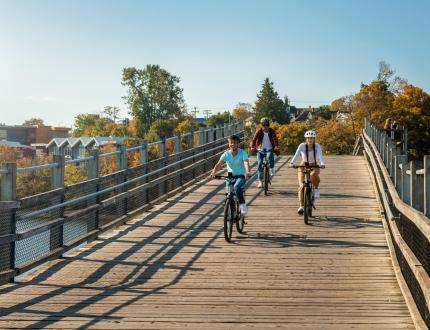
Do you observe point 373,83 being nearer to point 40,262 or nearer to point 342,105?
point 342,105

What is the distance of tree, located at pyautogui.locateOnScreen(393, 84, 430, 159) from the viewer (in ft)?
248

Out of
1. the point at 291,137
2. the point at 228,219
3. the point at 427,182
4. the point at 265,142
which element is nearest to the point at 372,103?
the point at 291,137

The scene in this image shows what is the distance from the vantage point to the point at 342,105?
83.1 m

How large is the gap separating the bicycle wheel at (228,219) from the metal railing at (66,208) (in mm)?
2250

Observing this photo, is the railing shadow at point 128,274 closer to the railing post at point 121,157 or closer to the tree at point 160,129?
the railing post at point 121,157

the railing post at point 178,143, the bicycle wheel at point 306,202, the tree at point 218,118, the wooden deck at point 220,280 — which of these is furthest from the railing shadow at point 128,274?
the tree at point 218,118

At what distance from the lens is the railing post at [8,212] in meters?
8.44

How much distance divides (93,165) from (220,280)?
416 centimetres

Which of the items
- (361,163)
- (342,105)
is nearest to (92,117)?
(342,105)

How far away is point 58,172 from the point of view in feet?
33.4

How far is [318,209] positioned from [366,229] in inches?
105

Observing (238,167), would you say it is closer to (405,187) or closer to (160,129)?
(405,187)

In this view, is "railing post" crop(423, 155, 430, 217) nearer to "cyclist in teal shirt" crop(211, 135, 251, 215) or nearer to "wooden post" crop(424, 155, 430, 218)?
"wooden post" crop(424, 155, 430, 218)

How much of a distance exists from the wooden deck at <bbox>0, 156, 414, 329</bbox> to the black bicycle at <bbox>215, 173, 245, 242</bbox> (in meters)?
0.22
